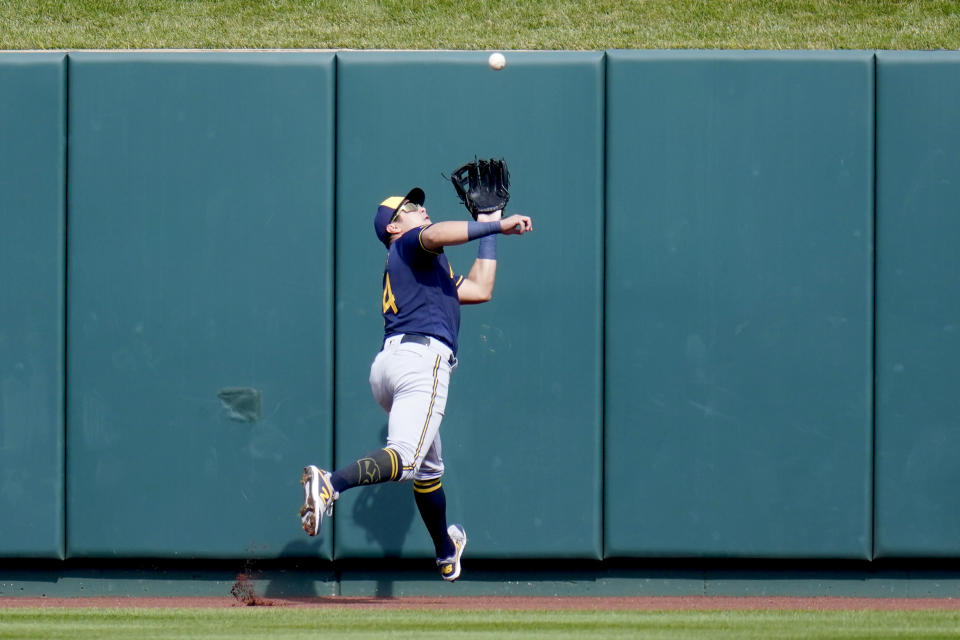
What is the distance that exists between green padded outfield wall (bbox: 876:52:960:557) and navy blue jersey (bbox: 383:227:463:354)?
213cm

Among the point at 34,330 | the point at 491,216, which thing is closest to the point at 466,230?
the point at 491,216

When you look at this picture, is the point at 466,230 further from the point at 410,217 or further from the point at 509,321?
the point at 509,321

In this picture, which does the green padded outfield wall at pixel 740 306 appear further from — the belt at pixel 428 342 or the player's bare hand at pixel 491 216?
the belt at pixel 428 342

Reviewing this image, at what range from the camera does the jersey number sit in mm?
5211

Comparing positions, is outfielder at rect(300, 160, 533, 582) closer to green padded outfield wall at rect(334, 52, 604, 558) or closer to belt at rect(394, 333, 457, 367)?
belt at rect(394, 333, 457, 367)

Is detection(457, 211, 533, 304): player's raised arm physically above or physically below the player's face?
below

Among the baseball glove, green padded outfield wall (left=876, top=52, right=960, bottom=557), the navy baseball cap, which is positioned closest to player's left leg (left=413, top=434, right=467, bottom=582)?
the navy baseball cap

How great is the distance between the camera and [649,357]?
5695mm

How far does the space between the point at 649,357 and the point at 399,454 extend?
4.76ft

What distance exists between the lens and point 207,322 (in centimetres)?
572

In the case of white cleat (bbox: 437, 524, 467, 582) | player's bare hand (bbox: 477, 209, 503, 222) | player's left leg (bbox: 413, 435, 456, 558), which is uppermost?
player's bare hand (bbox: 477, 209, 503, 222)

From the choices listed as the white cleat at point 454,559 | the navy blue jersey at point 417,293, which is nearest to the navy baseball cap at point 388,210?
the navy blue jersey at point 417,293

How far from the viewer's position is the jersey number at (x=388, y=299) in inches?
205

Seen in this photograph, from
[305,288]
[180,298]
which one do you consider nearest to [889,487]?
[305,288]
